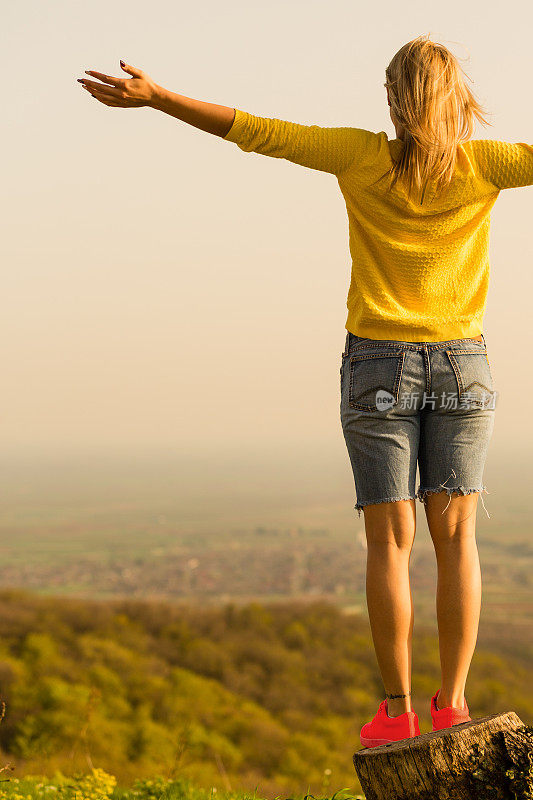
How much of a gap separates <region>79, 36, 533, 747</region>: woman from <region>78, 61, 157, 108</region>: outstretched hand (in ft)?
0.04

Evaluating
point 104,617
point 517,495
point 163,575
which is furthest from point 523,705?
point 517,495

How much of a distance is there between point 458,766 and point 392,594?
21.4 inches

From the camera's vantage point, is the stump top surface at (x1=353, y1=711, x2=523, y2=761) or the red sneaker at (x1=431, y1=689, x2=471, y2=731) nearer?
the stump top surface at (x1=353, y1=711, x2=523, y2=761)

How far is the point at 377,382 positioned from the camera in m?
2.43

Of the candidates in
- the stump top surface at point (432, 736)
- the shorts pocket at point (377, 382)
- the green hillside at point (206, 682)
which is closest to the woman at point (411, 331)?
the shorts pocket at point (377, 382)

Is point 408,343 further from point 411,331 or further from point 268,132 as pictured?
point 268,132

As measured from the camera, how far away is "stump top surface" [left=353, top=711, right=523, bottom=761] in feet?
7.06

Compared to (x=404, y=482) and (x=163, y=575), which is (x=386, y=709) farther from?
(x=163, y=575)

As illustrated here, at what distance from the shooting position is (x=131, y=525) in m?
112

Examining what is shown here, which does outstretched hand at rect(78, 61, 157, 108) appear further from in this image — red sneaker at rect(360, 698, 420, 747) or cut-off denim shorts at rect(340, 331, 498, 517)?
red sneaker at rect(360, 698, 420, 747)

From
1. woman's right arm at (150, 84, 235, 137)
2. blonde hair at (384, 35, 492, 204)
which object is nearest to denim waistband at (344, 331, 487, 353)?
blonde hair at (384, 35, 492, 204)

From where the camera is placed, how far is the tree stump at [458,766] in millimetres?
2105

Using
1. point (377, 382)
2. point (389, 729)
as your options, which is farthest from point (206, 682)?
point (377, 382)

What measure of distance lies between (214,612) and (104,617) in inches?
187
